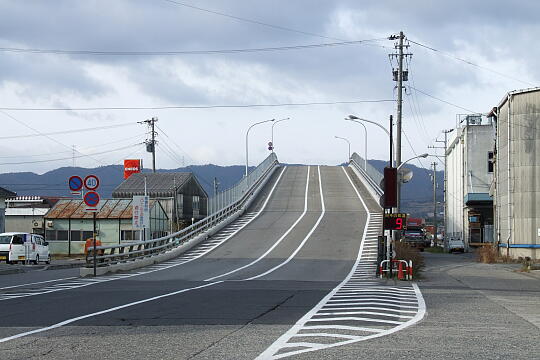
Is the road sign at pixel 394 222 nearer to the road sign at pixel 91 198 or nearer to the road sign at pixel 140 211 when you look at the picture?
the road sign at pixel 91 198

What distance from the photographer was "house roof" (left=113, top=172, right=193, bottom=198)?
87863mm

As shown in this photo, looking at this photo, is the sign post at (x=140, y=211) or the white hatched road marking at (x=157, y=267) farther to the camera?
the sign post at (x=140, y=211)

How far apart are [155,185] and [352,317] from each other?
7906 cm

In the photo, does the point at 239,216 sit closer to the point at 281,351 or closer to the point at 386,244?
the point at 386,244

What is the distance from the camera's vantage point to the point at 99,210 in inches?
2494

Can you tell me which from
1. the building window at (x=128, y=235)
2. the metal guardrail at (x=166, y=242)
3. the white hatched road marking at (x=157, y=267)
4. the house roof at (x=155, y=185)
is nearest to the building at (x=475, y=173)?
the metal guardrail at (x=166, y=242)

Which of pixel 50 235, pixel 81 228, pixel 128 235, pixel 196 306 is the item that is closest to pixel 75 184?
pixel 196 306

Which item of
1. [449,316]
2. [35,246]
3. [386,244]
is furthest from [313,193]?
[449,316]

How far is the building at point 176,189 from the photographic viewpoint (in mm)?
84688

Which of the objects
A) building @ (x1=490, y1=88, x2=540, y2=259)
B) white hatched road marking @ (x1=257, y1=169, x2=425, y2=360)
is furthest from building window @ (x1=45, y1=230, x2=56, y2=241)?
white hatched road marking @ (x1=257, y1=169, x2=425, y2=360)

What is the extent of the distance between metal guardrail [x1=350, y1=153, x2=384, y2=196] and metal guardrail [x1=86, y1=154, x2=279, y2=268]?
10.9 metres

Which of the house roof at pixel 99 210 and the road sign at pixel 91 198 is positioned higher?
the road sign at pixel 91 198

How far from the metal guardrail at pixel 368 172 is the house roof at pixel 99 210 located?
19.5 m

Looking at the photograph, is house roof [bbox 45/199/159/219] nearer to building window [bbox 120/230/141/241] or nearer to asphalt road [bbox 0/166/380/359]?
building window [bbox 120/230/141/241]
